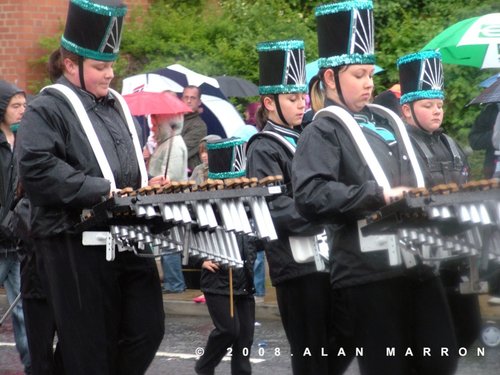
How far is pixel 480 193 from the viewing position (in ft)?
16.8

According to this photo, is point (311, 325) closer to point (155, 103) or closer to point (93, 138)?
point (93, 138)

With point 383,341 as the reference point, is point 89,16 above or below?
above

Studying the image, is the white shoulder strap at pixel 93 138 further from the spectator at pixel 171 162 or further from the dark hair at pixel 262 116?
the spectator at pixel 171 162

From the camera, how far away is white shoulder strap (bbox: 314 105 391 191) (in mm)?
5707

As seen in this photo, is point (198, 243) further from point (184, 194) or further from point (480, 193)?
point (480, 193)

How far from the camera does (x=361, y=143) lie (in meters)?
5.78

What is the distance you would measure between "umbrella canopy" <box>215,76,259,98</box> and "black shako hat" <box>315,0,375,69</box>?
9275 mm

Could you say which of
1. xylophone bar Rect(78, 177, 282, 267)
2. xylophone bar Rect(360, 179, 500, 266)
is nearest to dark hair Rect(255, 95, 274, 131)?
xylophone bar Rect(78, 177, 282, 267)

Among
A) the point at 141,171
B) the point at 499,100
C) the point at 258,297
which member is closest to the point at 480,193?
the point at 141,171

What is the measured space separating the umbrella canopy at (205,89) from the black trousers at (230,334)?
6450 millimetres

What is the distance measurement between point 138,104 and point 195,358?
424 cm

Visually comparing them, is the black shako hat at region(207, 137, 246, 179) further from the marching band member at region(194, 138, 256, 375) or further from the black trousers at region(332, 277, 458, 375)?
the black trousers at region(332, 277, 458, 375)

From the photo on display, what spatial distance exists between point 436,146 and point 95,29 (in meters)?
2.06

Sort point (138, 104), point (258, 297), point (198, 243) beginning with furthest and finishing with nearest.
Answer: point (138, 104) < point (258, 297) < point (198, 243)
